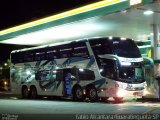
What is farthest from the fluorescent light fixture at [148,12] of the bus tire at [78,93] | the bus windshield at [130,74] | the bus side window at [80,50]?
the bus tire at [78,93]

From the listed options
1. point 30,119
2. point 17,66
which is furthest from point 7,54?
point 30,119

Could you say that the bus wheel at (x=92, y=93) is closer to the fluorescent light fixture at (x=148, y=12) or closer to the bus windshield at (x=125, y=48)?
the bus windshield at (x=125, y=48)

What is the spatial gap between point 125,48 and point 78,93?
4044 millimetres

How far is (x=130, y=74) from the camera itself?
21828mm

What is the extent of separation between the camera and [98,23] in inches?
968

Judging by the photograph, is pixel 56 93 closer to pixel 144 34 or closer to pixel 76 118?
pixel 144 34

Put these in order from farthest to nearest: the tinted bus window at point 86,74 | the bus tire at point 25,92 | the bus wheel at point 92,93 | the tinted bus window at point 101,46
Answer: the bus tire at point 25,92
the tinted bus window at point 86,74
the bus wheel at point 92,93
the tinted bus window at point 101,46

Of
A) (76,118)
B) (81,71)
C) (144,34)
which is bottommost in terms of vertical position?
(76,118)

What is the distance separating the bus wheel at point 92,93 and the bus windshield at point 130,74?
6.54 ft

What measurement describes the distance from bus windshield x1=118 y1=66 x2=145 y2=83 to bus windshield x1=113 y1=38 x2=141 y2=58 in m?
0.73

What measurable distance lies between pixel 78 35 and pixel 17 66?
5183mm

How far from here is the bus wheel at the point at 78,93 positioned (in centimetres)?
2362

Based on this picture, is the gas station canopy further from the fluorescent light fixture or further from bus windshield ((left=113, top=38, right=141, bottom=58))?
bus windshield ((left=113, top=38, right=141, bottom=58))

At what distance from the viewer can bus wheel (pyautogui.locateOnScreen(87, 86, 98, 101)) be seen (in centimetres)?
2262
